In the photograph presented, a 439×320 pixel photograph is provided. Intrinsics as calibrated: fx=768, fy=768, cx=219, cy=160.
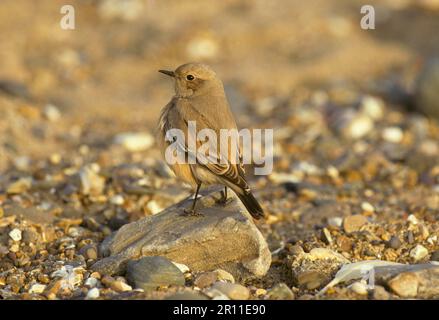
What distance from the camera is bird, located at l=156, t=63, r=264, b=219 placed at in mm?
6152

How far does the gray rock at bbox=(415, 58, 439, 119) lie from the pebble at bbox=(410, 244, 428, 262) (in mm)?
5252

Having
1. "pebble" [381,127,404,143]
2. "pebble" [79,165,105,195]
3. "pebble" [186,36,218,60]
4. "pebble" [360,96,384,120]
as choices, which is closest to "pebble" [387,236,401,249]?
"pebble" [79,165,105,195]

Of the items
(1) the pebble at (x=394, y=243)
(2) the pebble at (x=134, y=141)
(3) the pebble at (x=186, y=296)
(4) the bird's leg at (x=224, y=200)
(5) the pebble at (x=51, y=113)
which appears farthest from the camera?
(5) the pebble at (x=51, y=113)

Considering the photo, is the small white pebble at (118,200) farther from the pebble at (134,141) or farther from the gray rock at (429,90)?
the gray rock at (429,90)

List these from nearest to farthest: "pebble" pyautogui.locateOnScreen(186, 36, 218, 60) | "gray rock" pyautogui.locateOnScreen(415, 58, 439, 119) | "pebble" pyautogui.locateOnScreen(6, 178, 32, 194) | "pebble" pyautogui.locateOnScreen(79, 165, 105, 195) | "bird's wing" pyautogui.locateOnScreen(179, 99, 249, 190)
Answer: "bird's wing" pyautogui.locateOnScreen(179, 99, 249, 190) → "pebble" pyautogui.locateOnScreen(6, 178, 32, 194) → "pebble" pyautogui.locateOnScreen(79, 165, 105, 195) → "gray rock" pyautogui.locateOnScreen(415, 58, 439, 119) → "pebble" pyautogui.locateOnScreen(186, 36, 218, 60)

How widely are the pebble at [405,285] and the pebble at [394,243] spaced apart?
1.11 metres

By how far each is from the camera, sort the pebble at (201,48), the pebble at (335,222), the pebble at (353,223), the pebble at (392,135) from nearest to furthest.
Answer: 1. the pebble at (353,223)
2. the pebble at (335,222)
3. the pebble at (392,135)
4. the pebble at (201,48)

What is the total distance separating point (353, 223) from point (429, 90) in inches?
191

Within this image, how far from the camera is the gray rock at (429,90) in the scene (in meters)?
11.2

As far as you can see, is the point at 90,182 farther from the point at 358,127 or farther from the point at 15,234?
the point at 358,127

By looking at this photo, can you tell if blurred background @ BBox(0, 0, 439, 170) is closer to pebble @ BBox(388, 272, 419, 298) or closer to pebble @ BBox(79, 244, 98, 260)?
pebble @ BBox(79, 244, 98, 260)

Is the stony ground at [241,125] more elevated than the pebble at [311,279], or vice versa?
the stony ground at [241,125]

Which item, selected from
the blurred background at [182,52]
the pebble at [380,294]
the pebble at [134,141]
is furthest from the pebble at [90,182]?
the pebble at [380,294]
